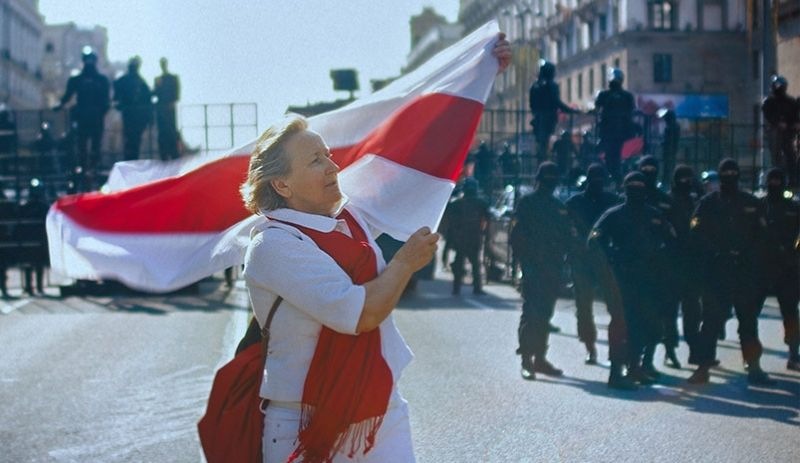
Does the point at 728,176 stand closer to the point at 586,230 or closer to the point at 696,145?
the point at 586,230

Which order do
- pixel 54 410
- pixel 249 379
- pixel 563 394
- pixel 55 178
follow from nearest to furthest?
pixel 249 379, pixel 54 410, pixel 563 394, pixel 55 178

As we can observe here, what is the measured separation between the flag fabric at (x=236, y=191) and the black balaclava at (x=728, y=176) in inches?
255

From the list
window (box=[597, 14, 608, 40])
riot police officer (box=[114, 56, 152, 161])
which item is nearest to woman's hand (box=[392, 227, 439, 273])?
riot police officer (box=[114, 56, 152, 161])

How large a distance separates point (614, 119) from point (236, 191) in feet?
41.6

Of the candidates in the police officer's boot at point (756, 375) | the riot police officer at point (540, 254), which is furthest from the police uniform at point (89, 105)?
the police officer's boot at point (756, 375)

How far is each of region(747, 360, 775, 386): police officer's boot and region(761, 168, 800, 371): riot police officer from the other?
0.88 meters

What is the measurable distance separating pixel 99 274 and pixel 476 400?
19.3 feet

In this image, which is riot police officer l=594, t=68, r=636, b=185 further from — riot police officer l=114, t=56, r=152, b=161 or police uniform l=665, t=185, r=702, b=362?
riot police officer l=114, t=56, r=152, b=161

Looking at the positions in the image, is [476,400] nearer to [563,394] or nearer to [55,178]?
[563,394]

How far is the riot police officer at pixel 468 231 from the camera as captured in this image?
823 inches

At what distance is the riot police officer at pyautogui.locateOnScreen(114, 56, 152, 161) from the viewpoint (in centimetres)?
2130

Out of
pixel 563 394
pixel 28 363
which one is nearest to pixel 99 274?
pixel 563 394

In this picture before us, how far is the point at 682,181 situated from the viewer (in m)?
12.3

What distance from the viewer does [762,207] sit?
11297mm
